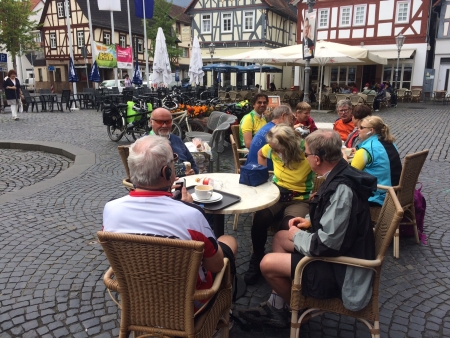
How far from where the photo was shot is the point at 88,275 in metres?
3.29

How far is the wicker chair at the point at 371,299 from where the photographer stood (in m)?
2.10

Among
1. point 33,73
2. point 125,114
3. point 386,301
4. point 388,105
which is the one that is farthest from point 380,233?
point 33,73

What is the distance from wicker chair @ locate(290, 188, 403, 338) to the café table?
2.21 ft

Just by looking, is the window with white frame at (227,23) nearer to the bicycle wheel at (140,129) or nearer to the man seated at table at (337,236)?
the bicycle wheel at (140,129)

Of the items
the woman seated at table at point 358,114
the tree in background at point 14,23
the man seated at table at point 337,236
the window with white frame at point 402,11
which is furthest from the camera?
the tree in background at point 14,23

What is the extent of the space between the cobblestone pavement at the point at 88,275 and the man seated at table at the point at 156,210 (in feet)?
3.49

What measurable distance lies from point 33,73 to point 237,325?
159 feet

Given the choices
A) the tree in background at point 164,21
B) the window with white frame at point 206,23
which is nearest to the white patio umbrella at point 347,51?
the tree in background at point 164,21

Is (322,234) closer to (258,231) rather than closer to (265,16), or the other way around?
(258,231)

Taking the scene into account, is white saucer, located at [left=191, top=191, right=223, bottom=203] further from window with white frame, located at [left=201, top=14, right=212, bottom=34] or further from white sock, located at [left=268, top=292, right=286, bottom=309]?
window with white frame, located at [left=201, top=14, right=212, bottom=34]

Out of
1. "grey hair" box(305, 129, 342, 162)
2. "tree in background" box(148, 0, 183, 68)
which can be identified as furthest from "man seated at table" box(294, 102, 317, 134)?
"tree in background" box(148, 0, 183, 68)

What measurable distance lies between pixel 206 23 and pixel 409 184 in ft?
115

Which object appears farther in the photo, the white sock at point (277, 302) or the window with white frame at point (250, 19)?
the window with white frame at point (250, 19)

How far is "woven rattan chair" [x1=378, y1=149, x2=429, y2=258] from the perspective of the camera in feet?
11.3
